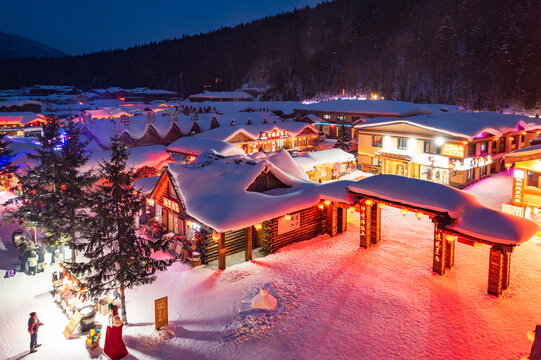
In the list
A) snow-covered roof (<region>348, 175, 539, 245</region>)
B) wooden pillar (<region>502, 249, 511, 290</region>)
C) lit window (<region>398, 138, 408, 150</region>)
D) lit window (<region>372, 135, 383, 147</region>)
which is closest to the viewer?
snow-covered roof (<region>348, 175, 539, 245</region>)

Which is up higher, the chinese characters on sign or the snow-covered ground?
the chinese characters on sign

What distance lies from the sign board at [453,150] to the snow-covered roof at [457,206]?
14.4 metres

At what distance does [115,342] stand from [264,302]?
16.4 feet

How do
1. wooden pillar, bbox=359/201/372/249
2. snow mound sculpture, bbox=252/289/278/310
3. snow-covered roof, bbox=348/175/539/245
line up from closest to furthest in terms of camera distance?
snow mound sculpture, bbox=252/289/278/310, snow-covered roof, bbox=348/175/539/245, wooden pillar, bbox=359/201/372/249

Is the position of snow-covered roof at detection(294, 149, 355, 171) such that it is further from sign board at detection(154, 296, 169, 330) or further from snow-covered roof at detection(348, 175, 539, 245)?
sign board at detection(154, 296, 169, 330)

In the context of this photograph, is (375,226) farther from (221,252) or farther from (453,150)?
(453,150)

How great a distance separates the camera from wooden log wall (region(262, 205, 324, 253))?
18.3m

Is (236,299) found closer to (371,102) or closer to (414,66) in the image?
(371,102)

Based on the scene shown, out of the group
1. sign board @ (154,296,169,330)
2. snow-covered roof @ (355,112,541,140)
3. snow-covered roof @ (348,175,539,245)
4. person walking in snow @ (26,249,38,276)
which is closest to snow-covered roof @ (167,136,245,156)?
snow-covered roof @ (355,112,541,140)

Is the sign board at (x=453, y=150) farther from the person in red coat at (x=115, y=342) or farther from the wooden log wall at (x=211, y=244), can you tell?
the person in red coat at (x=115, y=342)

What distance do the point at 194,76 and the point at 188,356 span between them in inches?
→ 5032

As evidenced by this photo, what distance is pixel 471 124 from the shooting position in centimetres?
3036

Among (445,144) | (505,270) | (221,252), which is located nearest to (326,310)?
(221,252)

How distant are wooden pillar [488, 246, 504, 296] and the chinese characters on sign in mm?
14294
